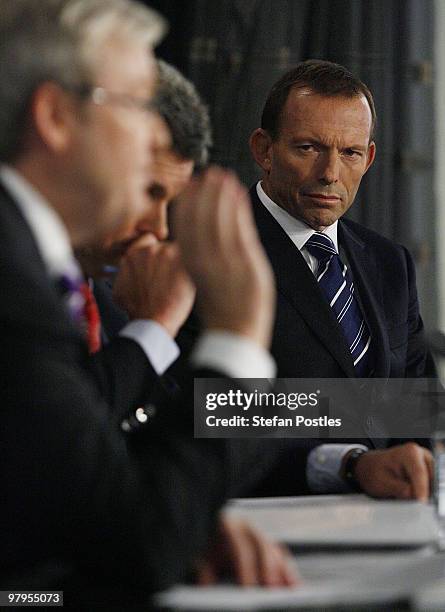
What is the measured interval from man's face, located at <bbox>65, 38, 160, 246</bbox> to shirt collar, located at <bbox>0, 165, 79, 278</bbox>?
2 cm

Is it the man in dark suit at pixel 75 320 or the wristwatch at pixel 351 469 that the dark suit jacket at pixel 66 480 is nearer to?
the man in dark suit at pixel 75 320

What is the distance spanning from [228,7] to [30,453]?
10.3 ft

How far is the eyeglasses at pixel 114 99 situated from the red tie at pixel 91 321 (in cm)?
65

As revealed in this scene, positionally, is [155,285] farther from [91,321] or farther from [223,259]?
[223,259]

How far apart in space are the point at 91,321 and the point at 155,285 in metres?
0.19

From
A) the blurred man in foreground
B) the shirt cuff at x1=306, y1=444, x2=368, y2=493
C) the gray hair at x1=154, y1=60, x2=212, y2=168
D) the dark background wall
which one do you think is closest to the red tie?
the blurred man in foreground

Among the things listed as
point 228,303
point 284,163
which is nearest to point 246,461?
point 228,303

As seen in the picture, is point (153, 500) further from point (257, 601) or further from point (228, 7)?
point (228, 7)

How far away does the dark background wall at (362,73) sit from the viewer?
3.61m

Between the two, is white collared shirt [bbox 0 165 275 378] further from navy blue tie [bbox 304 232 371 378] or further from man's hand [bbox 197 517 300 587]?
navy blue tie [bbox 304 232 371 378]

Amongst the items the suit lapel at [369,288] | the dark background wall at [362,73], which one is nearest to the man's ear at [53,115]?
the suit lapel at [369,288]

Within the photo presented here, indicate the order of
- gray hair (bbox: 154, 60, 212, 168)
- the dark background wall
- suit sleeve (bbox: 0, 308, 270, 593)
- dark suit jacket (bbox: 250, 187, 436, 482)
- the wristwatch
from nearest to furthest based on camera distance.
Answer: suit sleeve (bbox: 0, 308, 270, 593) < the wristwatch < gray hair (bbox: 154, 60, 212, 168) < dark suit jacket (bbox: 250, 187, 436, 482) < the dark background wall

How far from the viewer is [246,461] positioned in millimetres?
1190

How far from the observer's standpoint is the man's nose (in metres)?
2.22
